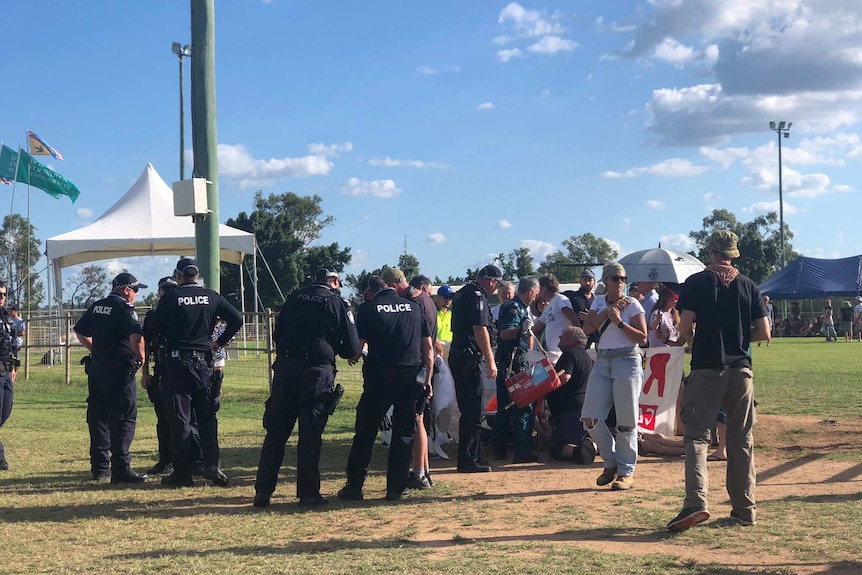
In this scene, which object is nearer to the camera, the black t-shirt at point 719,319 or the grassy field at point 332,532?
the grassy field at point 332,532

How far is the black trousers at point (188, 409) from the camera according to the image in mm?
8133

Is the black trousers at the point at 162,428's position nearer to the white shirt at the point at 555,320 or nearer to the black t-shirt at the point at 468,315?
the black t-shirt at the point at 468,315

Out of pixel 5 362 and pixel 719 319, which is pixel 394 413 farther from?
pixel 5 362

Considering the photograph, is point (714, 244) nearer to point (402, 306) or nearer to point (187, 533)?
point (402, 306)

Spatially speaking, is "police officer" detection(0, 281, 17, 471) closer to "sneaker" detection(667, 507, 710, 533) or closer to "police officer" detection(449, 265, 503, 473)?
"police officer" detection(449, 265, 503, 473)

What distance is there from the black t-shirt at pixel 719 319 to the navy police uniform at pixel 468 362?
8.48 ft

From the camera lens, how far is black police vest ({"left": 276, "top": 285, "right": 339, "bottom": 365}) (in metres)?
7.25

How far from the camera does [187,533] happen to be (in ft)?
20.8

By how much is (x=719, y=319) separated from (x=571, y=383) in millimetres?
3358

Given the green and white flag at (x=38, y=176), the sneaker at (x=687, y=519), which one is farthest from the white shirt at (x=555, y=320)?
the green and white flag at (x=38, y=176)

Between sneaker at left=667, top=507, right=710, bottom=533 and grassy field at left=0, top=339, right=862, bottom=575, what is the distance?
0.08 metres

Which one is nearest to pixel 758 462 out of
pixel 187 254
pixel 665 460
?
pixel 665 460

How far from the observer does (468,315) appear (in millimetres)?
8586

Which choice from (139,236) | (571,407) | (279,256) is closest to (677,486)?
(571,407)
